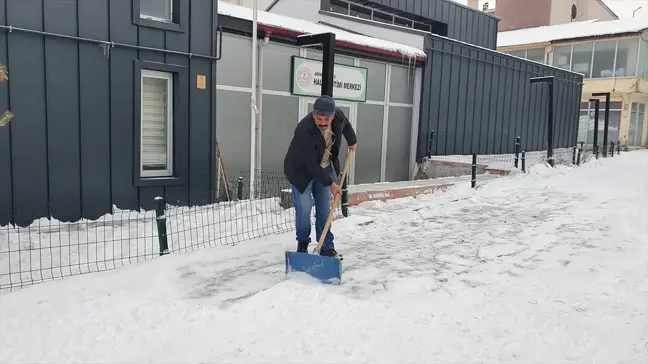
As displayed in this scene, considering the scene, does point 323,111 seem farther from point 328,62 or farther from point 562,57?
point 562,57

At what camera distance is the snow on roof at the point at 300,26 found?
32.5 ft

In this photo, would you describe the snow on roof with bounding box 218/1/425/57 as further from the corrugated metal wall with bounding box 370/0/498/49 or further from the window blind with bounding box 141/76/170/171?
the corrugated metal wall with bounding box 370/0/498/49

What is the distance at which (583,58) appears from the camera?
28109mm

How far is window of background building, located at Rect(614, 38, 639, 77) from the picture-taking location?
85.5ft

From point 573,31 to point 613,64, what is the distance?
345 cm

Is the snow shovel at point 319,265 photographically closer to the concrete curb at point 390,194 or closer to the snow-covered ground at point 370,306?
the snow-covered ground at point 370,306

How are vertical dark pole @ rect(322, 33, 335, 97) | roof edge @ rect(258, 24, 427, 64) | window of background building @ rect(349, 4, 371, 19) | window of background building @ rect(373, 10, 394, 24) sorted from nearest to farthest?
vertical dark pole @ rect(322, 33, 335, 97), roof edge @ rect(258, 24, 427, 64), window of background building @ rect(349, 4, 371, 19), window of background building @ rect(373, 10, 394, 24)

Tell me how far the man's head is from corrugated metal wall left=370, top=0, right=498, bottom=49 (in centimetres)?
1342

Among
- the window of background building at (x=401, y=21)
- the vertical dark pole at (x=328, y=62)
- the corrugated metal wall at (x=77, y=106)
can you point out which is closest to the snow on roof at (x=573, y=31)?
the window of background building at (x=401, y=21)

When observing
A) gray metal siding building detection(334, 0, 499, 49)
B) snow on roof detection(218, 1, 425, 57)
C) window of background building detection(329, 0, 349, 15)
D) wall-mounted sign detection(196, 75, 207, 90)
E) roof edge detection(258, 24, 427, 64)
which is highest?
gray metal siding building detection(334, 0, 499, 49)

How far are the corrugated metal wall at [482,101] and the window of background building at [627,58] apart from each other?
29.7 ft

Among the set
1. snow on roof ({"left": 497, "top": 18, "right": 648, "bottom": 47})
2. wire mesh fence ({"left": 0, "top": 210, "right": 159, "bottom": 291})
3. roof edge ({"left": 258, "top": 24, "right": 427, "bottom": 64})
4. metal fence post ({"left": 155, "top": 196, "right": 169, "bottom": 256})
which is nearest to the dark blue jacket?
metal fence post ({"left": 155, "top": 196, "right": 169, "bottom": 256})

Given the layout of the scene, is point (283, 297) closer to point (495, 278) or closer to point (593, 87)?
point (495, 278)

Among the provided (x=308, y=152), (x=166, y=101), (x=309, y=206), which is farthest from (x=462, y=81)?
(x=308, y=152)
